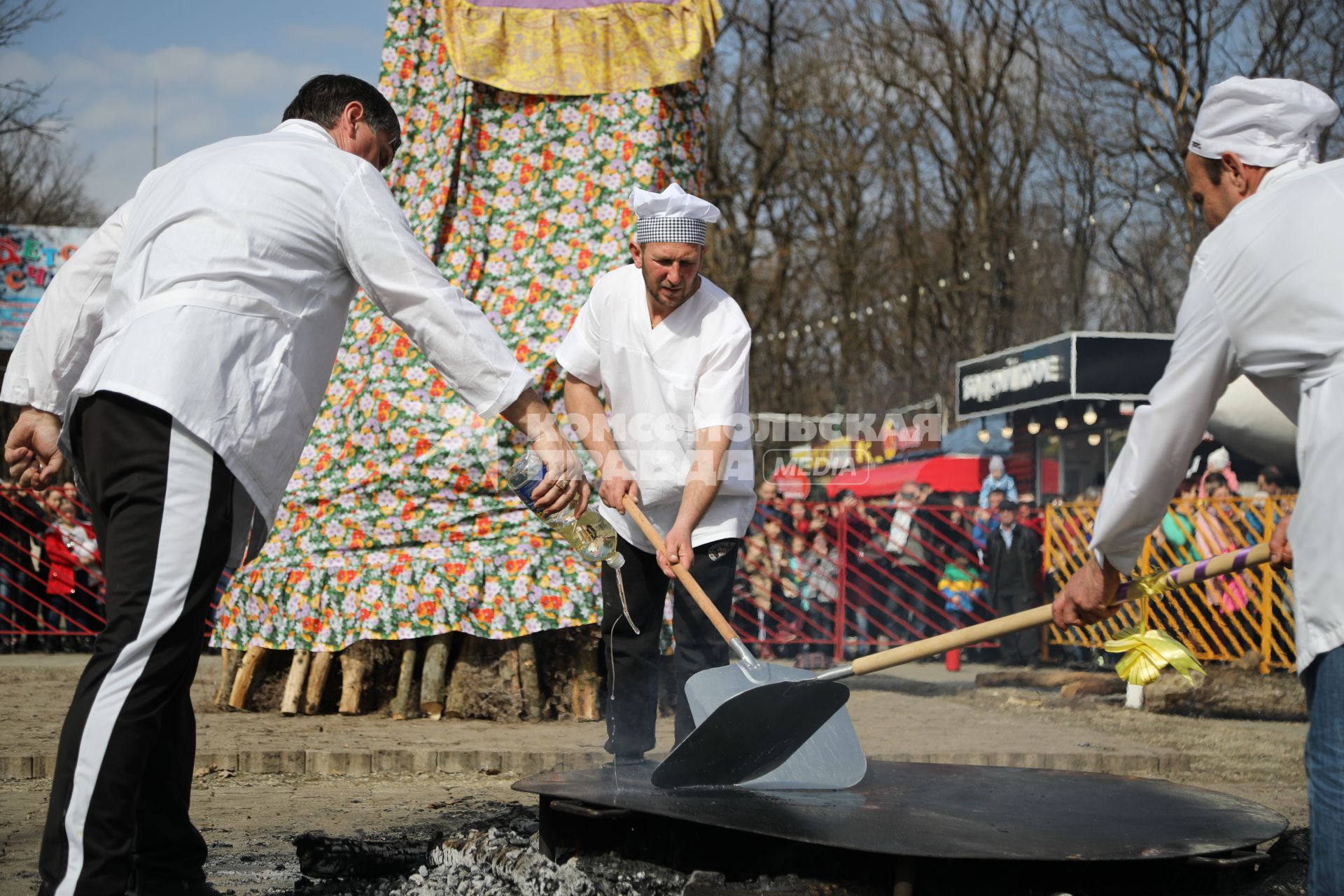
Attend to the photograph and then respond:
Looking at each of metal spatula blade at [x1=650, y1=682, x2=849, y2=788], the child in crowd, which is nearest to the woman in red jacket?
the child in crowd

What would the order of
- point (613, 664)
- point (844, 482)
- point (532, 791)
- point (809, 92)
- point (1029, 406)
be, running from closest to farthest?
point (532, 791) < point (613, 664) < point (1029, 406) < point (844, 482) < point (809, 92)

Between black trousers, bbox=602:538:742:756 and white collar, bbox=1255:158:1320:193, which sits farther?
black trousers, bbox=602:538:742:756

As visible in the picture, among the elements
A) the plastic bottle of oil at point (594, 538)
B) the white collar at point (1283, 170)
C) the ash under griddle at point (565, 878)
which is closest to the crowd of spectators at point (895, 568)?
the plastic bottle of oil at point (594, 538)

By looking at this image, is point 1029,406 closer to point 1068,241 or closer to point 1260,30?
point 1260,30

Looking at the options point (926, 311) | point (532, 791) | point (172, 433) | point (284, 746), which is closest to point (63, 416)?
point (172, 433)

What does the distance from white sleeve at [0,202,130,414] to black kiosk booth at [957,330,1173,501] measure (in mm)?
14003

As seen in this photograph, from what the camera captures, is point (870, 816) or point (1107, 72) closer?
point (870, 816)

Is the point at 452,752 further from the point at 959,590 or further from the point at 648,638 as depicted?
the point at 959,590

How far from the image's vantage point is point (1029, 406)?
18.0 m

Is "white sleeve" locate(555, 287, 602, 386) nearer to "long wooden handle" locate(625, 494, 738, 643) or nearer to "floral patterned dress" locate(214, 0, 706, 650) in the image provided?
"long wooden handle" locate(625, 494, 738, 643)

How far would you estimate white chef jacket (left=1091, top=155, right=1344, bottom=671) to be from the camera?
2.09 m

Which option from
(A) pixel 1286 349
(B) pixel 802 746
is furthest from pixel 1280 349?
(B) pixel 802 746

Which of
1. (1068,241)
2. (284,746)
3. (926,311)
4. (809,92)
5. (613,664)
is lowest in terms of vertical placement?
(284,746)

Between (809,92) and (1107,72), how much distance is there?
531 cm
